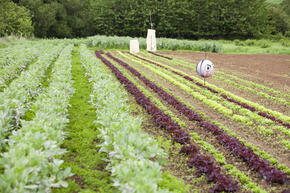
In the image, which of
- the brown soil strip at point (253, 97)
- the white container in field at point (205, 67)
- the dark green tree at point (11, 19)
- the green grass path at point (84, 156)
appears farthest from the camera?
the dark green tree at point (11, 19)

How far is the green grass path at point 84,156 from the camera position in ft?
16.9

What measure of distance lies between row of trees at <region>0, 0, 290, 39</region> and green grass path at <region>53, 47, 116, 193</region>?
46.6m

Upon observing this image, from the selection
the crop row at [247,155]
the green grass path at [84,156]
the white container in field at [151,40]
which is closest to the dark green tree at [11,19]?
the white container in field at [151,40]

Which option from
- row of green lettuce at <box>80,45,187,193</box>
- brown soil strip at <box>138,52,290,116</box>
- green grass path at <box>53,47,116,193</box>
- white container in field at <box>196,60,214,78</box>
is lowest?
green grass path at <box>53,47,116,193</box>

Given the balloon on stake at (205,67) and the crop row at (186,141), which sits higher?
the balloon on stake at (205,67)

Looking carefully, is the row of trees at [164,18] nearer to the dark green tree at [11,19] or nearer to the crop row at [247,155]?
the dark green tree at [11,19]

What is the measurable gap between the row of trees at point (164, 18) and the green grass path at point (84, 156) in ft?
153

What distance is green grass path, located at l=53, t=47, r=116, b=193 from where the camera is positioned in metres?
5.15

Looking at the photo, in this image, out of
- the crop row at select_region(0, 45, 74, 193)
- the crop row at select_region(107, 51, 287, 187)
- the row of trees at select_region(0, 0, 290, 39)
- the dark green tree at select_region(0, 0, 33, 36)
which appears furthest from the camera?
the row of trees at select_region(0, 0, 290, 39)

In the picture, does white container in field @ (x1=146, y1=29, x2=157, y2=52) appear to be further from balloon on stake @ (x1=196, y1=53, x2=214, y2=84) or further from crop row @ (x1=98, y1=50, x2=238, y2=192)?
crop row @ (x1=98, y1=50, x2=238, y2=192)

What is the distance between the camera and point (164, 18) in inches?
2154

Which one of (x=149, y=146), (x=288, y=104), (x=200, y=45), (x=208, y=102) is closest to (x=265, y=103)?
(x=288, y=104)

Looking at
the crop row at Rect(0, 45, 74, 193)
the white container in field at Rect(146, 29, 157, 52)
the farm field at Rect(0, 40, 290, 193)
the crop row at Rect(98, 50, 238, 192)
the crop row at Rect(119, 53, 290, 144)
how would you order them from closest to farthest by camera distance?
the crop row at Rect(0, 45, 74, 193), the farm field at Rect(0, 40, 290, 193), the crop row at Rect(98, 50, 238, 192), the crop row at Rect(119, 53, 290, 144), the white container in field at Rect(146, 29, 157, 52)

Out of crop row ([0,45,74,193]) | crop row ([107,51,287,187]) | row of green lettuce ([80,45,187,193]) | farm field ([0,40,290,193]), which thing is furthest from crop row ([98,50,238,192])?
crop row ([0,45,74,193])
